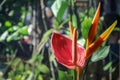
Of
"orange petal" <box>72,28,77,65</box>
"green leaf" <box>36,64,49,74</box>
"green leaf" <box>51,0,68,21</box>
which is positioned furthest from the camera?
"green leaf" <box>36,64,49,74</box>

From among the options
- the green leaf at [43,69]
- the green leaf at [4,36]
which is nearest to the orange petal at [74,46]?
the green leaf at [43,69]

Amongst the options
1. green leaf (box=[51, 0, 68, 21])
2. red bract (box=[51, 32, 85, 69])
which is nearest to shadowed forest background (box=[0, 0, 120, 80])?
green leaf (box=[51, 0, 68, 21])

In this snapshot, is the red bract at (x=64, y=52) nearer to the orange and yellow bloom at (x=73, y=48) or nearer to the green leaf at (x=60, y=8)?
the orange and yellow bloom at (x=73, y=48)

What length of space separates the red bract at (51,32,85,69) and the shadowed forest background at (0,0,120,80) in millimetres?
359

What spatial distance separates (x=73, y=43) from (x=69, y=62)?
0.10 ft

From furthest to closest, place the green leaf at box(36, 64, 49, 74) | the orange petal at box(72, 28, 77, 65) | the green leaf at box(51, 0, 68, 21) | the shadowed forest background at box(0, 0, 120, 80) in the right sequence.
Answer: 1. the green leaf at box(36, 64, 49, 74)
2. the shadowed forest background at box(0, 0, 120, 80)
3. the green leaf at box(51, 0, 68, 21)
4. the orange petal at box(72, 28, 77, 65)

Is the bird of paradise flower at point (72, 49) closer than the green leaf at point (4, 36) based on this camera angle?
Yes

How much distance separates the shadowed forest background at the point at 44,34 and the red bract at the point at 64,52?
36 cm

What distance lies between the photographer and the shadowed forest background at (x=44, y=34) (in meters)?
1.08

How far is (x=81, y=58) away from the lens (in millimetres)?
533

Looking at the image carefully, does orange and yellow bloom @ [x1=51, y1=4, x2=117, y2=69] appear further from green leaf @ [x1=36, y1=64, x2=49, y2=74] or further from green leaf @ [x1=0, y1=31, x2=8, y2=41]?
green leaf @ [x1=0, y1=31, x2=8, y2=41]

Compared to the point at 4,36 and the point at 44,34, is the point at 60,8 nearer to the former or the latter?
the point at 44,34

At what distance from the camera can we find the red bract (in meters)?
0.52

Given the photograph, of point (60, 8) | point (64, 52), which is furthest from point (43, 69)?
point (64, 52)
